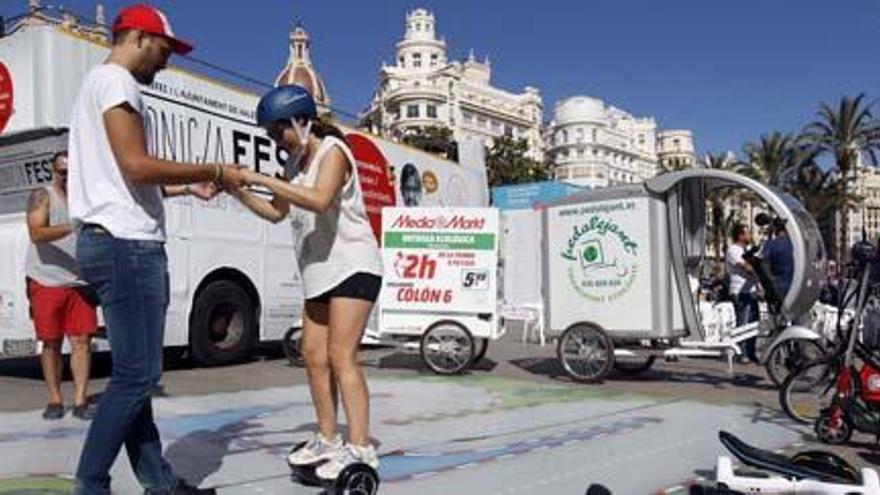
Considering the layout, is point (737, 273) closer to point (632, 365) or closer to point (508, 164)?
point (632, 365)

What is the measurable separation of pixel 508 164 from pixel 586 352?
1931 inches

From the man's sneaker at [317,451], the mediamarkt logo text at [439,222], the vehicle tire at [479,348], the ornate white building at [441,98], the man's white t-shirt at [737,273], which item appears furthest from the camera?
the ornate white building at [441,98]

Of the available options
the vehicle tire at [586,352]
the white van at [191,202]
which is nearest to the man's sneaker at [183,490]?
the white van at [191,202]

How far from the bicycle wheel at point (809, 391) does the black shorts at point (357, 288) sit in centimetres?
363

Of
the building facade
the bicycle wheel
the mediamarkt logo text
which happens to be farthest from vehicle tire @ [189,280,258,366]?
the building facade

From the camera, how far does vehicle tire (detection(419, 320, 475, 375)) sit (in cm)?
1015

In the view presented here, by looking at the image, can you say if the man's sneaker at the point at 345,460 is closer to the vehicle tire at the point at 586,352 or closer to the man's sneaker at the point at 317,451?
the man's sneaker at the point at 317,451

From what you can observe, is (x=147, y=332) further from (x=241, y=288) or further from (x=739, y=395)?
(x=241, y=288)

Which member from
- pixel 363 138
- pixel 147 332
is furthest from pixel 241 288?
pixel 147 332

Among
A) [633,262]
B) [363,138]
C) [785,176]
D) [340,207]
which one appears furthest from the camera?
[785,176]

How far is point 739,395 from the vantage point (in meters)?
8.69

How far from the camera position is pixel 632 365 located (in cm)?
1038

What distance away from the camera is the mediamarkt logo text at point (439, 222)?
10.8 m

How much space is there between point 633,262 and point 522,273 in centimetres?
1145
